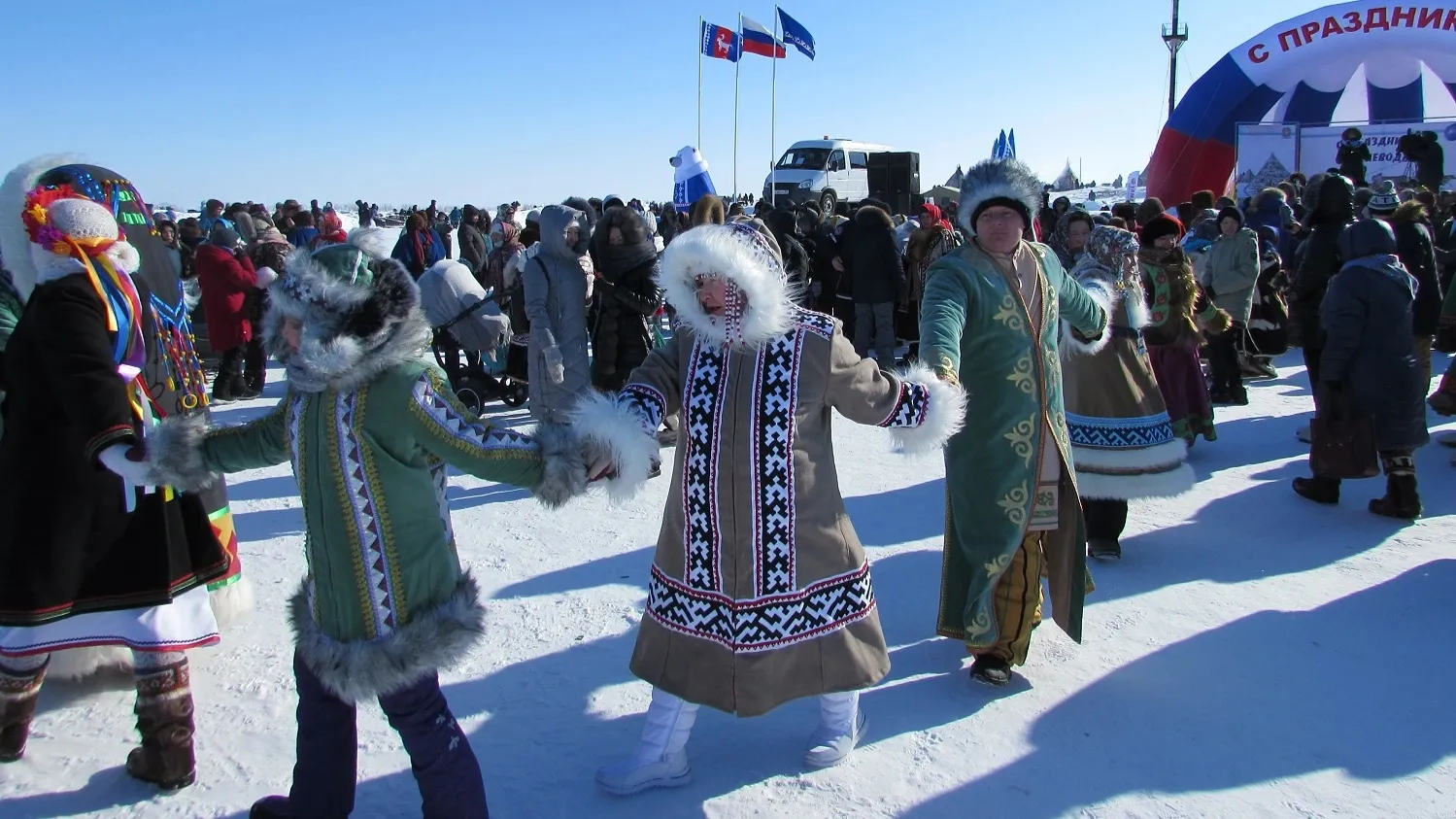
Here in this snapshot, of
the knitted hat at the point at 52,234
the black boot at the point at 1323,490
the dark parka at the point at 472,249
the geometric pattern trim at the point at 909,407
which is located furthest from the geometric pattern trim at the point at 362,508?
the dark parka at the point at 472,249

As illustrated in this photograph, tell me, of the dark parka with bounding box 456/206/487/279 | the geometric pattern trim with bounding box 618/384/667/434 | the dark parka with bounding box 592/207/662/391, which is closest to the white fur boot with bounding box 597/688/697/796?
the geometric pattern trim with bounding box 618/384/667/434

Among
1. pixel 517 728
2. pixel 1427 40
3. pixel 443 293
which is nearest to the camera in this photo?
pixel 517 728

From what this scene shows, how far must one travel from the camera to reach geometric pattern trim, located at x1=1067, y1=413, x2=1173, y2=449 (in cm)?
420

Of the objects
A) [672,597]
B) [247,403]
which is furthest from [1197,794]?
[247,403]

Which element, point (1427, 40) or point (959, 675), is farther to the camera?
point (1427, 40)

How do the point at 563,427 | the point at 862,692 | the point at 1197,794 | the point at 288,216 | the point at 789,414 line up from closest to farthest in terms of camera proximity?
the point at 563,427, the point at 789,414, the point at 1197,794, the point at 862,692, the point at 288,216

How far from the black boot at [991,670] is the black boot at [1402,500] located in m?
2.91

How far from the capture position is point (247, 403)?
823cm

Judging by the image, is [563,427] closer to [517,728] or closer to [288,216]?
[517,728]

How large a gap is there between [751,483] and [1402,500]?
4.09 metres

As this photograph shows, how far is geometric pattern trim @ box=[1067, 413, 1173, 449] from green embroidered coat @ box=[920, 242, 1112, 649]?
44.2 inches

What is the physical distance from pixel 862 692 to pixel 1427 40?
1761cm

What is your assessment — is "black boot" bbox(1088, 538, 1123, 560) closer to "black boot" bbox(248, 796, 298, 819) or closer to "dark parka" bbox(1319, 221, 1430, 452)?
"dark parka" bbox(1319, 221, 1430, 452)

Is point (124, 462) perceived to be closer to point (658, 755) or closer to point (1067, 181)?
point (658, 755)
